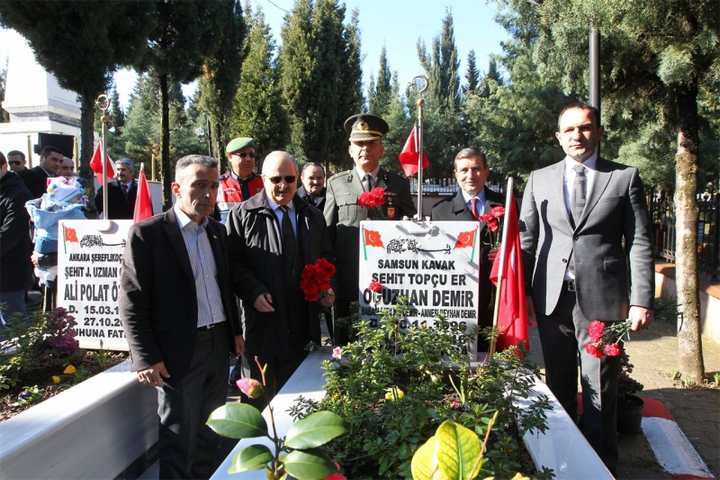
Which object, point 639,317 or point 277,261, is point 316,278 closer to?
point 277,261

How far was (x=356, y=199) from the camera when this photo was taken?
3.95 metres

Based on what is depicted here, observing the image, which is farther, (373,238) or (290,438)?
(373,238)

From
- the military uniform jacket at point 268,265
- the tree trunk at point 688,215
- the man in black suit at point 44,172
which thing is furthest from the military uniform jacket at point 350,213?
the man in black suit at point 44,172

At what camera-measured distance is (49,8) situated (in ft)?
31.7

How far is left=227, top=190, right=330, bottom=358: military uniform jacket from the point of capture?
3.30 m

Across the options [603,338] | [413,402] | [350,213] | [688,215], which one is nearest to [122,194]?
[350,213]

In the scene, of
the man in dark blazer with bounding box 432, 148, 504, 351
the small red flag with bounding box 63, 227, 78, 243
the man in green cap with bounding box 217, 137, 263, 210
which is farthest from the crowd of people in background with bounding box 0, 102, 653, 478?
the man in green cap with bounding box 217, 137, 263, 210

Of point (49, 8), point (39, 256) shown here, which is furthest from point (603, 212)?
point (49, 8)

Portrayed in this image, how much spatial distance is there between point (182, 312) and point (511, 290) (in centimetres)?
177

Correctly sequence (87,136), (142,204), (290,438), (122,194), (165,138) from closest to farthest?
(290,438) → (142,204) → (122,194) → (87,136) → (165,138)

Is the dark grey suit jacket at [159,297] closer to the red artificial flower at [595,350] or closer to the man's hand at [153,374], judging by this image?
the man's hand at [153,374]

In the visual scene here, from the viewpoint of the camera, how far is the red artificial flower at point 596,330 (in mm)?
2719

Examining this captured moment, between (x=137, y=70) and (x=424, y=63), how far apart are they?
4214 cm

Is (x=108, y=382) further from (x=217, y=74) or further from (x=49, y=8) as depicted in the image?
(x=217, y=74)
